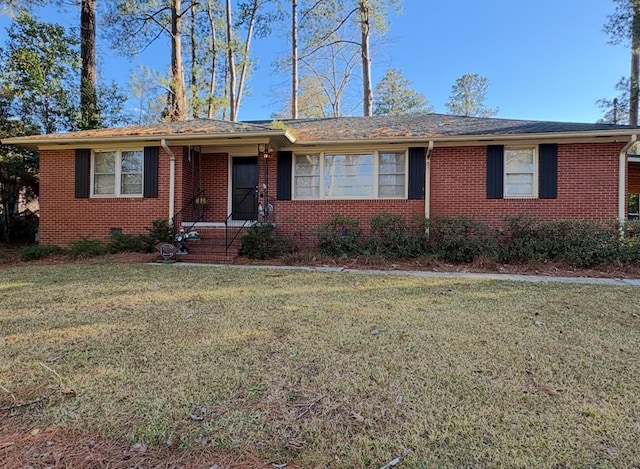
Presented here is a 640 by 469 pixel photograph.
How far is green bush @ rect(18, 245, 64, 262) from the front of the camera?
901 centimetres

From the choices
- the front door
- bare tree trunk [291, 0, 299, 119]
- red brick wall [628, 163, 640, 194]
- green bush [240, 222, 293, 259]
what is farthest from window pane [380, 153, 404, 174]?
bare tree trunk [291, 0, 299, 119]

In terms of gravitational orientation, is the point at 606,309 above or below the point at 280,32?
below

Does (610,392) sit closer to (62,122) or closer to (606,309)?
(606,309)

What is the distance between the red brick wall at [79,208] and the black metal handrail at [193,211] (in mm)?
417

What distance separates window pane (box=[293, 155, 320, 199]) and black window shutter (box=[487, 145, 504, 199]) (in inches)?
167

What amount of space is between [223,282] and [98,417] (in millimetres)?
3764

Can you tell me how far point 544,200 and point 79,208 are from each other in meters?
11.8

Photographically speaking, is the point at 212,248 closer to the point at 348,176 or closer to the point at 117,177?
the point at 117,177

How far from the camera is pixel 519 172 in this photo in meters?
9.02

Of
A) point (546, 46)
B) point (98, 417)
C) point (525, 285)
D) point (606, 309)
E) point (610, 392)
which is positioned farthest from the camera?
point (546, 46)

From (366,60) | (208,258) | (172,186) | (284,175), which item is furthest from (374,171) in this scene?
(366,60)

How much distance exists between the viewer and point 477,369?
2717 millimetres

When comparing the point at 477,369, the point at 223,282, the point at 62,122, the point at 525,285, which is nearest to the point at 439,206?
the point at 525,285

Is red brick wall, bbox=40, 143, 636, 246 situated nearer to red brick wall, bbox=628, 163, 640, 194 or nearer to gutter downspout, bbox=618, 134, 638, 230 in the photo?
gutter downspout, bbox=618, 134, 638, 230
